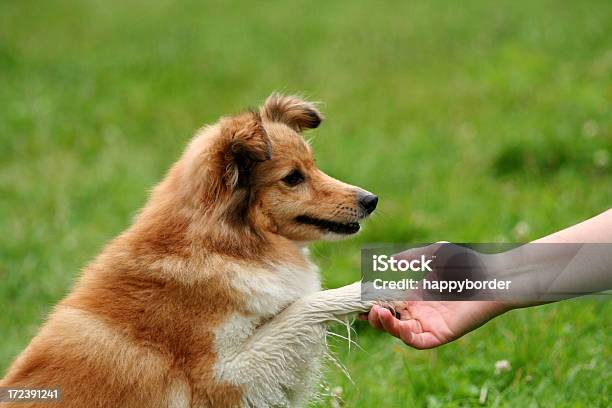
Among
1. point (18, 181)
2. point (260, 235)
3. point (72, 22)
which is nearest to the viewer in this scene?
point (260, 235)

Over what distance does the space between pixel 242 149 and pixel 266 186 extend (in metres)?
0.25

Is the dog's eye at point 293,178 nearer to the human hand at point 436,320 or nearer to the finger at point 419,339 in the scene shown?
the human hand at point 436,320

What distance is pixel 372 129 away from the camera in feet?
29.7

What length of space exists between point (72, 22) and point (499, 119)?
791 centimetres

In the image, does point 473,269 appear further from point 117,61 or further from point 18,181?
point 117,61

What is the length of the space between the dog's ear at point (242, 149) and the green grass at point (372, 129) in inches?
52.7

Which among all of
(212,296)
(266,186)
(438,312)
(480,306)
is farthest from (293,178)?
(480,306)

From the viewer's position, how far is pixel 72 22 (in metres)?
13.7

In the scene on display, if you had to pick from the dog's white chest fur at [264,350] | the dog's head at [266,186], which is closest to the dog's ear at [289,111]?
the dog's head at [266,186]

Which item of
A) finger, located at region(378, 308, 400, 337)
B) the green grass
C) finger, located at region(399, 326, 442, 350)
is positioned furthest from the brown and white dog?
the green grass

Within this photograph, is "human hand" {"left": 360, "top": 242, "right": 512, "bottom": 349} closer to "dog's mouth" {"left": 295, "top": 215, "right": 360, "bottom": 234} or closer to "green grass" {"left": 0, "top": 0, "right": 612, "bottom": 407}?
"dog's mouth" {"left": 295, "top": 215, "right": 360, "bottom": 234}

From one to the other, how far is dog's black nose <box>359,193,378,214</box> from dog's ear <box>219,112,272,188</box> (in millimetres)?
520

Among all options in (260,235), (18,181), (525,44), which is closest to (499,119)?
(525,44)

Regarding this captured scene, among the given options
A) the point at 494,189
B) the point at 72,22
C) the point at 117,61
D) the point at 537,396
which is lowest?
the point at 537,396
